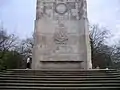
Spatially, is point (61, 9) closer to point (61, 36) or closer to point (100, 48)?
point (61, 36)

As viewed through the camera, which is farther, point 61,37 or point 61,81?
point 61,37

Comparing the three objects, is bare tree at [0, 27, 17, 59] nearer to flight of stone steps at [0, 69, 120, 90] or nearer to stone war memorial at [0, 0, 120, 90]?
stone war memorial at [0, 0, 120, 90]

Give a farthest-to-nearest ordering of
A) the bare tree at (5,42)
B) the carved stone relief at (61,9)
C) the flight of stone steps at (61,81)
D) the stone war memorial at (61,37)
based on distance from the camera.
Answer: the bare tree at (5,42)
the carved stone relief at (61,9)
the stone war memorial at (61,37)
the flight of stone steps at (61,81)

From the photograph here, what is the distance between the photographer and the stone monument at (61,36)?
14242 millimetres

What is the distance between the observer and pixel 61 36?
14594 mm

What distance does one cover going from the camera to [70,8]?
1488 centimetres

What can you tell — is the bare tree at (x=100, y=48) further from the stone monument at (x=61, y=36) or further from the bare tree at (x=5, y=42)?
the stone monument at (x=61, y=36)

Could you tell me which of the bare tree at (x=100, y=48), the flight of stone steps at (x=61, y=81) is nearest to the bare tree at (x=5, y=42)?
the bare tree at (x=100, y=48)

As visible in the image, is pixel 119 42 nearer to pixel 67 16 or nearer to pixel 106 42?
pixel 106 42

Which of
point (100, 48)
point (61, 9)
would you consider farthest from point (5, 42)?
point (61, 9)

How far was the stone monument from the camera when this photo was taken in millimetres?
14242

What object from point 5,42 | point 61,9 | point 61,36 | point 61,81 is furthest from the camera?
point 5,42

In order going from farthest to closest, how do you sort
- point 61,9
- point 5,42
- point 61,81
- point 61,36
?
point 5,42 < point 61,9 < point 61,36 < point 61,81

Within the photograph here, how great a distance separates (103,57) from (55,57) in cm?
2056
